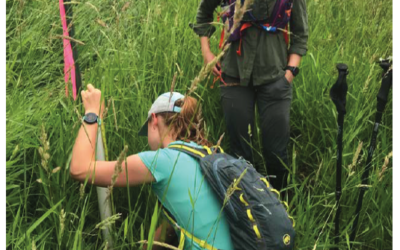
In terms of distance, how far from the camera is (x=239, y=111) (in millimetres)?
2707

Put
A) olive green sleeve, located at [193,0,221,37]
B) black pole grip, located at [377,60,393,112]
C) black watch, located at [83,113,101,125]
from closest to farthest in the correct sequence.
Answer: black watch, located at [83,113,101,125] < black pole grip, located at [377,60,393,112] < olive green sleeve, located at [193,0,221,37]

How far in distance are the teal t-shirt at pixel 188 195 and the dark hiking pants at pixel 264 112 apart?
0.90 metres

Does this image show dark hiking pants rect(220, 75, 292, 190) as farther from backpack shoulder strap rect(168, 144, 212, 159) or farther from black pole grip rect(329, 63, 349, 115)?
backpack shoulder strap rect(168, 144, 212, 159)

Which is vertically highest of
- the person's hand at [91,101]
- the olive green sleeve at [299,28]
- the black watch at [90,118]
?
the olive green sleeve at [299,28]

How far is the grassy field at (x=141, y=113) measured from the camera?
195cm

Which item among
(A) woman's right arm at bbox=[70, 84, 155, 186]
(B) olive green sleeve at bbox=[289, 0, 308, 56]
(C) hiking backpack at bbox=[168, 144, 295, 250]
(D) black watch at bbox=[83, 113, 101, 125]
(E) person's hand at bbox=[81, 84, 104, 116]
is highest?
(B) olive green sleeve at bbox=[289, 0, 308, 56]

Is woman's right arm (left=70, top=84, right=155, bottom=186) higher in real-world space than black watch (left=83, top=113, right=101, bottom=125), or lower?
lower

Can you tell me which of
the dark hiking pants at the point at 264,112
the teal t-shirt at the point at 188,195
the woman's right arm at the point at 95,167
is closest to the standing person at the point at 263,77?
the dark hiking pants at the point at 264,112

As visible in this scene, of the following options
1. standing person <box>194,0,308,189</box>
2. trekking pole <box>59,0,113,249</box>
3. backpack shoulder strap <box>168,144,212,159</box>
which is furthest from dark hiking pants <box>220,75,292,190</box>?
trekking pole <box>59,0,113,249</box>

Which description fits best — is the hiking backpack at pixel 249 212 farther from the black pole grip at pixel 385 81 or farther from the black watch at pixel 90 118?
the black pole grip at pixel 385 81

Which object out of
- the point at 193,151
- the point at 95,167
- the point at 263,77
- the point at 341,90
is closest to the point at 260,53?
the point at 263,77

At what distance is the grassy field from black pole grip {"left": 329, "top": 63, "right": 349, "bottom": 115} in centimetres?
27

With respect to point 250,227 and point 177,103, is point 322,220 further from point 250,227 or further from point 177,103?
point 177,103

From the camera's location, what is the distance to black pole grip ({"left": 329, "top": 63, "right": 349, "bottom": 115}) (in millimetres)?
2049
